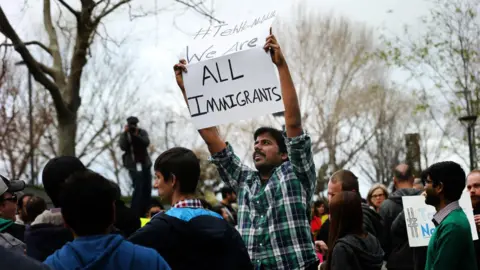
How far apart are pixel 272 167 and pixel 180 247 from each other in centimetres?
143

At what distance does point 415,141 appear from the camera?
4325 cm

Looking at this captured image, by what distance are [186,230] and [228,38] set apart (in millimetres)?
1776

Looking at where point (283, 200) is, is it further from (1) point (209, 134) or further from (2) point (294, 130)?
(1) point (209, 134)

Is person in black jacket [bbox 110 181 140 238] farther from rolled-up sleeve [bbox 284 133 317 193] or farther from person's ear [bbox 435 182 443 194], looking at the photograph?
person's ear [bbox 435 182 443 194]

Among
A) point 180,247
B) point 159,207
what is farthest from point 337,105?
point 180,247

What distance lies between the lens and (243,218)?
16.2 feet

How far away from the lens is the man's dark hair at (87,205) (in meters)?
2.96

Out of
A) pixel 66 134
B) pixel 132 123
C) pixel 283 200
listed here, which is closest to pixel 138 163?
pixel 132 123

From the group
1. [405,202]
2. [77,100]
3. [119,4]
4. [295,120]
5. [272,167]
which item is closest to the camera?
[295,120]

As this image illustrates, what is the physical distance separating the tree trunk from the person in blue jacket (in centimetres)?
990

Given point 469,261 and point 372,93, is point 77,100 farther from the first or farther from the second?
point 372,93

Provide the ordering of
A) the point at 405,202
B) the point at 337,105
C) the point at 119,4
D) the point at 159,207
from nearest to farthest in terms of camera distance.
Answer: the point at 405,202, the point at 159,207, the point at 119,4, the point at 337,105

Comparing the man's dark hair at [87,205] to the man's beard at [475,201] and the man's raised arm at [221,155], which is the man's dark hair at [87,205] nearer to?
the man's raised arm at [221,155]

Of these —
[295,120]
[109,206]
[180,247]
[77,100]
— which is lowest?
[180,247]
